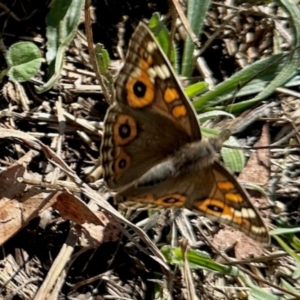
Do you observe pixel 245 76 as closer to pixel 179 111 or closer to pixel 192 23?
pixel 192 23

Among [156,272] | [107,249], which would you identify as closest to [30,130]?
[107,249]

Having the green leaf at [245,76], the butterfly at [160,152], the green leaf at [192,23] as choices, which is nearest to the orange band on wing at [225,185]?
the butterfly at [160,152]

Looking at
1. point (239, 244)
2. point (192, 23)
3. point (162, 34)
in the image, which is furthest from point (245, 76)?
point (239, 244)

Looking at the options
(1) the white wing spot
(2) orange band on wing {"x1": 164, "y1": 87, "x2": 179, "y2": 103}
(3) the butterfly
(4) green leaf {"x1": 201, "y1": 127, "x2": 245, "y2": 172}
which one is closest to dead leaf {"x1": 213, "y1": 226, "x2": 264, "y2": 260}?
(4) green leaf {"x1": 201, "y1": 127, "x2": 245, "y2": 172}

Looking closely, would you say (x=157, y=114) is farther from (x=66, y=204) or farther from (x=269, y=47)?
(x=269, y=47)

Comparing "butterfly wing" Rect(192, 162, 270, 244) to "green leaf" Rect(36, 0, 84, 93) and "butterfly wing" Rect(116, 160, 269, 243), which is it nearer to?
"butterfly wing" Rect(116, 160, 269, 243)

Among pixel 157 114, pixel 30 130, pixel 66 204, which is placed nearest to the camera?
pixel 157 114

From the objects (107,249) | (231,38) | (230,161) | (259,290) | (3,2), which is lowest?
(259,290)
